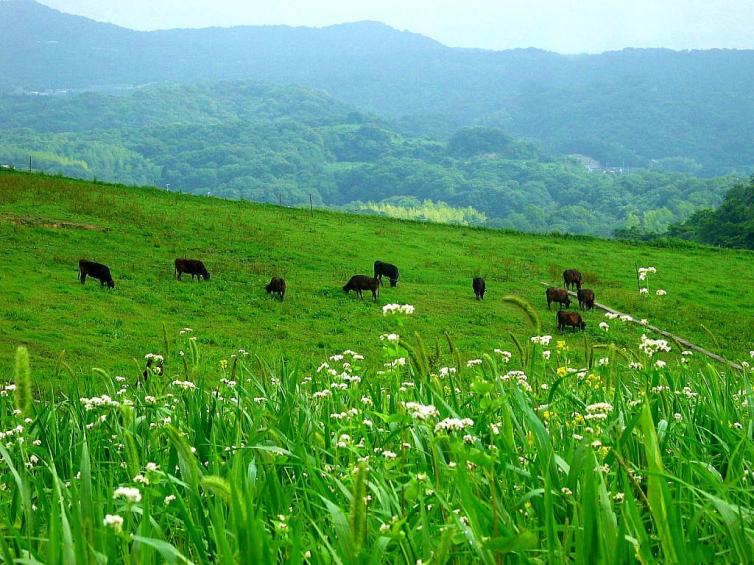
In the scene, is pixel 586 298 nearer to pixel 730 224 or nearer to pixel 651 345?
pixel 651 345

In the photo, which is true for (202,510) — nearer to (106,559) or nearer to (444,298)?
(106,559)

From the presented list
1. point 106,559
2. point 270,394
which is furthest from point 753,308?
point 106,559

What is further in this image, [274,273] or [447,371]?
[274,273]

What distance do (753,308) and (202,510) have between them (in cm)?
3879

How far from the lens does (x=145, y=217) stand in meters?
42.1

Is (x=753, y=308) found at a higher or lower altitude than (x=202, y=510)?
lower

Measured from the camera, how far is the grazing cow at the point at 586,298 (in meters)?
32.9

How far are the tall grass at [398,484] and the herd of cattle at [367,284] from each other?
79.3 feet

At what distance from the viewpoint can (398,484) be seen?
343 cm

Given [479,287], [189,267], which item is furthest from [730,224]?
[189,267]

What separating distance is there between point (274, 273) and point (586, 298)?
489 inches

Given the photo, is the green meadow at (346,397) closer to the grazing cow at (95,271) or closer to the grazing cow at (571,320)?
the grazing cow at (95,271)

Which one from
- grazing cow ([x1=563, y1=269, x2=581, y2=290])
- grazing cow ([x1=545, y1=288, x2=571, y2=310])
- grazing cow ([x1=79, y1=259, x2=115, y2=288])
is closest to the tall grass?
grazing cow ([x1=79, y1=259, x2=115, y2=288])

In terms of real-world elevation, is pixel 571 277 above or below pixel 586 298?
above
